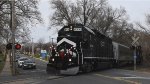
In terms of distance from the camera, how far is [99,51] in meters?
36.7

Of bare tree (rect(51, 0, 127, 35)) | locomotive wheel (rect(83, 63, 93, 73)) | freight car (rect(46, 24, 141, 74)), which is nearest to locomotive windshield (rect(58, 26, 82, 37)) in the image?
freight car (rect(46, 24, 141, 74))

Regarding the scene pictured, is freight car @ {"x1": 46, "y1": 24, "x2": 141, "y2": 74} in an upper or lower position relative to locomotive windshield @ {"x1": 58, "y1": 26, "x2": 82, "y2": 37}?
lower

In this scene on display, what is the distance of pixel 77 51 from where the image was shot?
99.3 feet

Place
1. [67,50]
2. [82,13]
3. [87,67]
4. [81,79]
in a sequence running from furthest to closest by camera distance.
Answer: [82,13] → [87,67] → [67,50] → [81,79]

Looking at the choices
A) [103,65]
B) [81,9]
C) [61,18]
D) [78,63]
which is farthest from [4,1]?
[81,9]

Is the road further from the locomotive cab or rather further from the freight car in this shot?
the locomotive cab

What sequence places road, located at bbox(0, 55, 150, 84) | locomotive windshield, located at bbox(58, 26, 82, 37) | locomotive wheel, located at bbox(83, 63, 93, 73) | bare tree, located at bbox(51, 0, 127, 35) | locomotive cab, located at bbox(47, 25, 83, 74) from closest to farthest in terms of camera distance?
road, located at bbox(0, 55, 150, 84)
locomotive cab, located at bbox(47, 25, 83, 74)
locomotive wheel, located at bbox(83, 63, 93, 73)
locomotive windshield, located at bbox(58, 26, 82, 37)
bare tree, located at bbox(51, 0, 127, 35)

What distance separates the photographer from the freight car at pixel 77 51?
2958cm

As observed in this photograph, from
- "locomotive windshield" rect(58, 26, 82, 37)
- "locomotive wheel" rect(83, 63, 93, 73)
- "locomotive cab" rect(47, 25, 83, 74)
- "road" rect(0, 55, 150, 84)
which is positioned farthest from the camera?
"locomotive windshield" rect(58, 26, 82, 37)

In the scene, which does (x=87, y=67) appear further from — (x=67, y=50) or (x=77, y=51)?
(x=67, y=50)

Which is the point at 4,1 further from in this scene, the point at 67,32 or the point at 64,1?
the point at 64,1

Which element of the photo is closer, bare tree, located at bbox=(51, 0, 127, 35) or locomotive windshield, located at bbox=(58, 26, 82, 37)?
locomotive windshield, located at bbox=(58, 26, 82, 37)

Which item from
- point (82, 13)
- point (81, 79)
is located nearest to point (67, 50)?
point (81, 79)

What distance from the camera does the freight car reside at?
2958 centimetres
